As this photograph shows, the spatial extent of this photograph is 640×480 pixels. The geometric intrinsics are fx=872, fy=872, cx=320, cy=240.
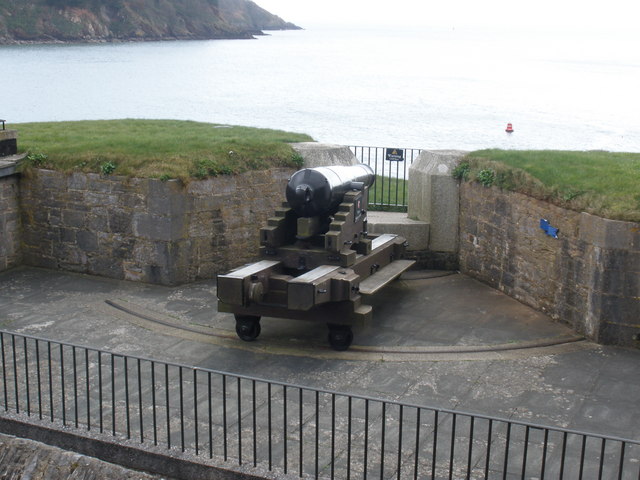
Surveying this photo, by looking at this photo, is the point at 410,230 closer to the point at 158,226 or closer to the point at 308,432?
the point at 158,226

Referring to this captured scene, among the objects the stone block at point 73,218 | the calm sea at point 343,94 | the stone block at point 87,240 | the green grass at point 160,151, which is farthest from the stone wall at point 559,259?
the calm sea at point 343,94

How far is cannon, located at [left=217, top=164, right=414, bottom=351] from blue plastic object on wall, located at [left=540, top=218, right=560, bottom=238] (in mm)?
1741

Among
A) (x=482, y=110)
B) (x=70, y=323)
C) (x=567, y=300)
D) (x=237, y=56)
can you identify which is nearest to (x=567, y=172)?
(x=567, y=300)

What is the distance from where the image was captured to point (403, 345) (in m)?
8.92

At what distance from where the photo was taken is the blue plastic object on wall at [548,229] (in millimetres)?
9430

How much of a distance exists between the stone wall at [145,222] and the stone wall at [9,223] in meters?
0.11

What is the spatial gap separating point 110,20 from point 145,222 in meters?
77.8

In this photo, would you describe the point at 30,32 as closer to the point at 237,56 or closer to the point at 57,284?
the point at 237,56

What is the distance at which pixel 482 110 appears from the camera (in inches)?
1750

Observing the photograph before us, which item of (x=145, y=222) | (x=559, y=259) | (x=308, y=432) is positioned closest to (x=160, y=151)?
(x=145, y=222)

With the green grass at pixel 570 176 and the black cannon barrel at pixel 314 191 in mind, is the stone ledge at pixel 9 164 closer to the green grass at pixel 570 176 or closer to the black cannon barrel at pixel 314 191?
the black cannon barrel at pixel 314 191

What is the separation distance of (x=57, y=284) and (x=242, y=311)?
3365mm

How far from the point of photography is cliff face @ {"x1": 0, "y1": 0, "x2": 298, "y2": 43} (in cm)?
7538

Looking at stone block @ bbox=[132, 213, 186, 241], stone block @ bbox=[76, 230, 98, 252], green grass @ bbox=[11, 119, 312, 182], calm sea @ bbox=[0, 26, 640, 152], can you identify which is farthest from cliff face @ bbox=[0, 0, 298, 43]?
stone block @ bbox=[132, 213, 186, 241]
